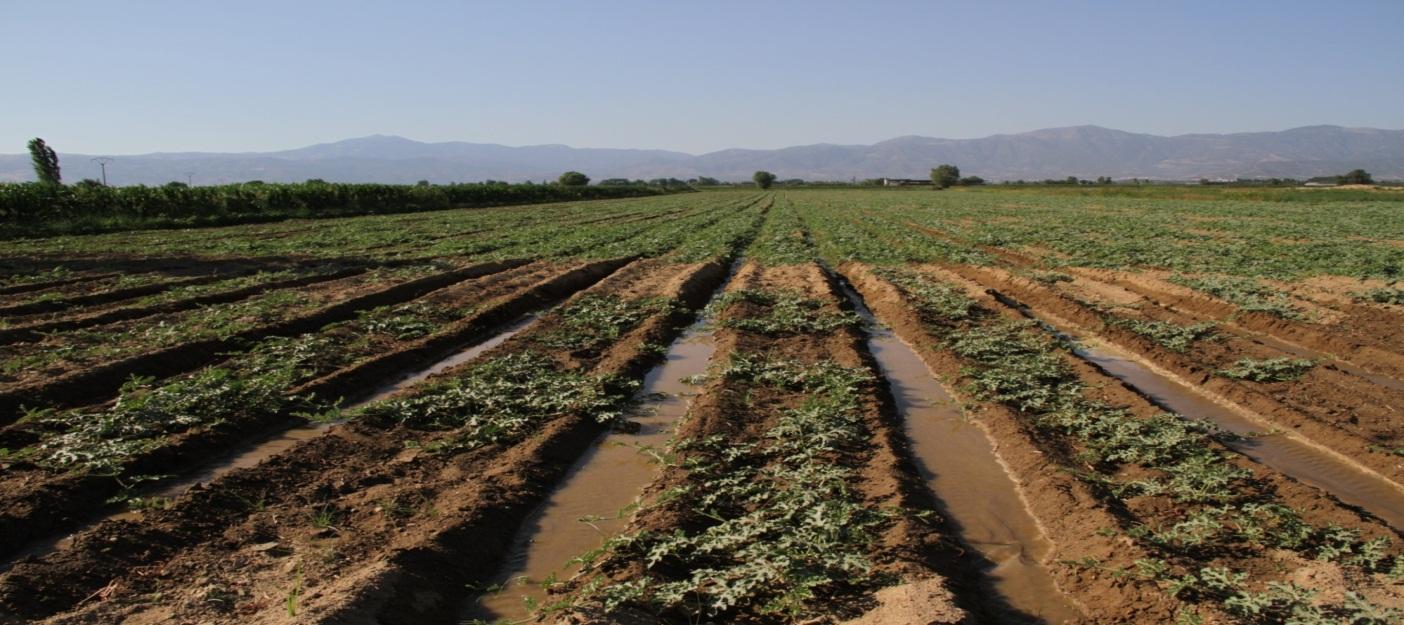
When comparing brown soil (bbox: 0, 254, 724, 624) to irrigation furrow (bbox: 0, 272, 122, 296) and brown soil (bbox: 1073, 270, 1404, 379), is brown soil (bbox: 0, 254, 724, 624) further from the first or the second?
irrigation furrow (bbox: 0, 272, 122, 296)

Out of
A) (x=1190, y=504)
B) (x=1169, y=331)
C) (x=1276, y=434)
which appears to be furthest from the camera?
(x=1169, y=331)

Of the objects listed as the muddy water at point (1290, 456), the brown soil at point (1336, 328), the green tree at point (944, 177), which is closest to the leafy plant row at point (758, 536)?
the muddy water at point (1290, 456)

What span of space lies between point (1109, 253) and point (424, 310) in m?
19.1

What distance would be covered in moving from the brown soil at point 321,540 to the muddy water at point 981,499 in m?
3.26

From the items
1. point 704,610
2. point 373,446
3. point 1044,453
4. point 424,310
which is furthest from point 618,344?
point 704,610

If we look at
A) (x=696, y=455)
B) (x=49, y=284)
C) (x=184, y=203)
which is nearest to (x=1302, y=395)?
(x=696, y=455)

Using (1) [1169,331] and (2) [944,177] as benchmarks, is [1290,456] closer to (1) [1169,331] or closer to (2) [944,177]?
(1) [1169,331]

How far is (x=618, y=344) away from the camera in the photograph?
11.7 m

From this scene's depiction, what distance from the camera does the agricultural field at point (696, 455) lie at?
475 centimetres

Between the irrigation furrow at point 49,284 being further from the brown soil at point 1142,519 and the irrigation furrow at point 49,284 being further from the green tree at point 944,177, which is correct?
the green tree at point 944,177

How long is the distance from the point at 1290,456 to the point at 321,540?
820 cm

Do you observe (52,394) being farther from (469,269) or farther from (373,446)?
(469,269)

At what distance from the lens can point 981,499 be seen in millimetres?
6469

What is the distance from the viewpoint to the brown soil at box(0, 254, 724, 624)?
4.50 m
